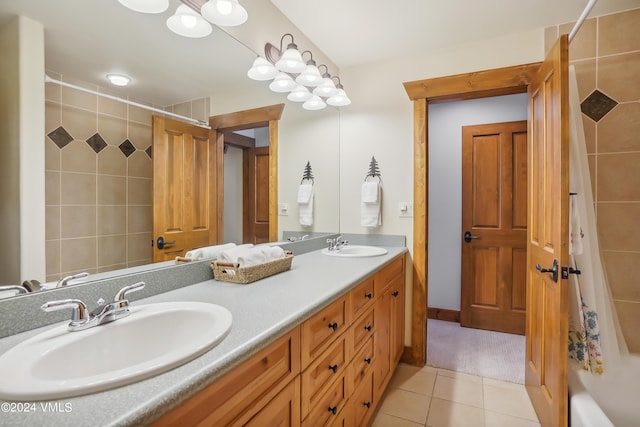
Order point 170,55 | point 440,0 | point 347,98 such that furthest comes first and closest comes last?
1. point 347,98
2. point 440,0
3. point 170,55

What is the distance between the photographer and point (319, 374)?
3.71ft

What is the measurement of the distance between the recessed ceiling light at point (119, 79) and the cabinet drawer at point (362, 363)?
55.8 inches

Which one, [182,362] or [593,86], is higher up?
[593,86]

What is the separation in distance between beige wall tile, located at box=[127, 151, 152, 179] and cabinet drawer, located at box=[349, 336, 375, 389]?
1154 millimetres

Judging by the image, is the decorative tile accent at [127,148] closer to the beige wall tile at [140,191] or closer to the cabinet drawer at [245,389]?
the beige wall tile at [140,191]

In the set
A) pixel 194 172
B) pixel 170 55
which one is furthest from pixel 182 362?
pixel 170 55

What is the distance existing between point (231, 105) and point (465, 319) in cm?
284

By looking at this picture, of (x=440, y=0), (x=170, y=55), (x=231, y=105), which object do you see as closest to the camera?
(x=170, y=55)

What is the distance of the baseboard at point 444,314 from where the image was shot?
3.21 meters

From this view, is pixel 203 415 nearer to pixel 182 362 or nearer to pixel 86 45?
pixel 182 362

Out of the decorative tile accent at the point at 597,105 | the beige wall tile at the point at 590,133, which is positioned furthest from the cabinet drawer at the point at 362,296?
the decorative tile accent at the point at 597,105

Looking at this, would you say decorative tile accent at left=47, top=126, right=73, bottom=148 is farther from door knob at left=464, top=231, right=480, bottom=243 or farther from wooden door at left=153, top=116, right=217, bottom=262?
door knob at left=464, top=231, right=480, bottom=243

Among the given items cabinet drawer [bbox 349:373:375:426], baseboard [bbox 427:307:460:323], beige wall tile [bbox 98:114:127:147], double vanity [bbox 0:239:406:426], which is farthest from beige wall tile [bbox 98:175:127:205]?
baseboard [bbox 427:307:460:323]

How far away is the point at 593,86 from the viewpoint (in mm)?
1937
